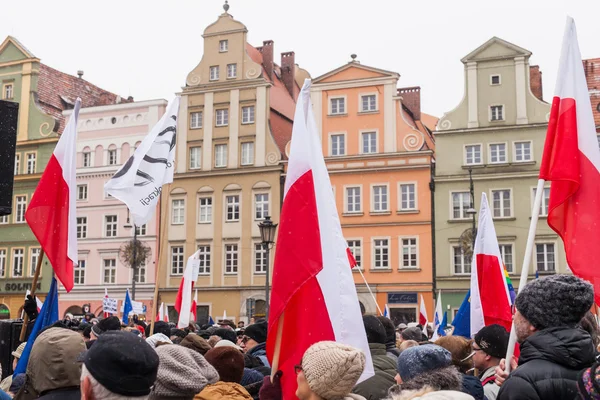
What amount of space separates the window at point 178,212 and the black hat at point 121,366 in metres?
35.1

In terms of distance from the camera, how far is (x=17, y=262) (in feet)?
134

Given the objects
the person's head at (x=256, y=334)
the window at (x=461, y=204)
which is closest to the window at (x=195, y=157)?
the window at (x=461, y=204)

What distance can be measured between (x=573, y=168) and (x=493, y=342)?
50.0 inches

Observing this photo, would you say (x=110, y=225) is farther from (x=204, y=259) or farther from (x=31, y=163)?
(x=31, y=163)

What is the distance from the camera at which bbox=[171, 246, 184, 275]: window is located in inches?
1468

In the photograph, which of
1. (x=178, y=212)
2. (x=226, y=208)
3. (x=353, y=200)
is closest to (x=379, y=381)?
(x=353, y=200)

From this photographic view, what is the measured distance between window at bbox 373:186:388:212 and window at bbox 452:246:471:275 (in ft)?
12.0

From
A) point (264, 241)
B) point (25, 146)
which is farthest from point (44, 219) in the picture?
point (25, 146)

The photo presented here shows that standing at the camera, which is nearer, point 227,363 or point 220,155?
point 227,363

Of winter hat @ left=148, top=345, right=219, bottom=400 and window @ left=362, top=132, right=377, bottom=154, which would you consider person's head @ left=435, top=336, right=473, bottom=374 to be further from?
window @ left=362, top=132, right=377, bottom=154

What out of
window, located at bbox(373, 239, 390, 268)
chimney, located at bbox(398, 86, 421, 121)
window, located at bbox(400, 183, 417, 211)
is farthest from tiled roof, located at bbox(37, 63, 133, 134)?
window, located at bbox(400, 183, 417, 211)

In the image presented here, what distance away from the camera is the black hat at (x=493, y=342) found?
513cm

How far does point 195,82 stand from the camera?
38281mm

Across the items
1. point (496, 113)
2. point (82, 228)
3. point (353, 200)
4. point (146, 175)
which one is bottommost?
point (146, 175)
